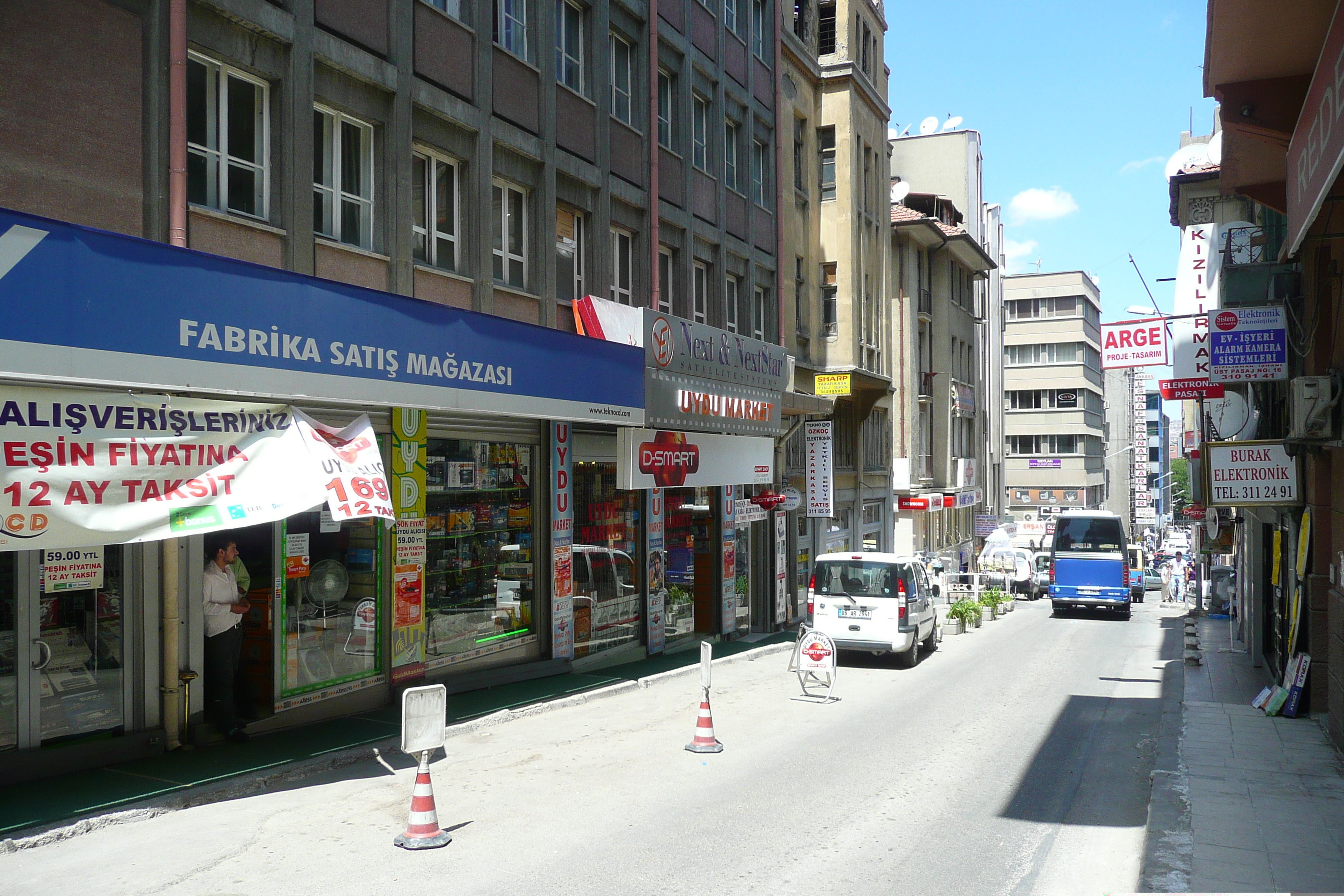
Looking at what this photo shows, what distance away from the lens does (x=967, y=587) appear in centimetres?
3797

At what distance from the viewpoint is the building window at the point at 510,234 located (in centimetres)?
1488

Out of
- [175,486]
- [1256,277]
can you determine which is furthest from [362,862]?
[1256,277]

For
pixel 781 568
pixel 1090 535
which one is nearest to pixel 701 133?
pixel 781 568

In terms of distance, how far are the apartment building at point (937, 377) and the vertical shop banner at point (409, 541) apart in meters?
26.4

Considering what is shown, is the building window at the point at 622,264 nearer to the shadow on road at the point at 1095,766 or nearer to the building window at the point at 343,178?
the building window at the point at 343,178

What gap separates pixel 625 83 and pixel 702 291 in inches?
190

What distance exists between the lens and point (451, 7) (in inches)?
545

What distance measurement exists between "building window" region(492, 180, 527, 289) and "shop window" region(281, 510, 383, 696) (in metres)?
4.56

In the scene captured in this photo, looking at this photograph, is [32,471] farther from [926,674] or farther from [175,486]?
[926,674]

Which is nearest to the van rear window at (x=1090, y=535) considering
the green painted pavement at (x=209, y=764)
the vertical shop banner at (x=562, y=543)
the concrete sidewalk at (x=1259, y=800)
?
the concrete sidewalk at (x=1259, y=800)

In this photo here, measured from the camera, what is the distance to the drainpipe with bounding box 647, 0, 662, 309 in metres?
18.8

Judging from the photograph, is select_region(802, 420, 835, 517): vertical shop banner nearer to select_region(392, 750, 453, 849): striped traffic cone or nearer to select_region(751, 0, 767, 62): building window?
select_region(751, 0, 767, 62): building window

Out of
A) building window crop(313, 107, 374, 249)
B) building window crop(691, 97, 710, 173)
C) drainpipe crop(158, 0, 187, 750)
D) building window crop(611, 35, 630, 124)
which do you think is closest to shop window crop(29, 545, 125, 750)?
drainpipe crop(158, 0, 187, 750)

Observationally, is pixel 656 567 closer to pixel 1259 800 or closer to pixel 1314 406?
pixel 1314 406
